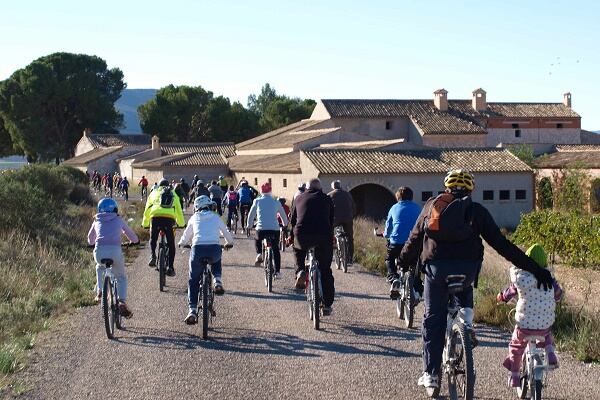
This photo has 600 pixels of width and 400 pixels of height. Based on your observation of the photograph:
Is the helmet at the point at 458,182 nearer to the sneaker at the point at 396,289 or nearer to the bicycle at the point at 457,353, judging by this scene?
the bicycle at the point at 457,353

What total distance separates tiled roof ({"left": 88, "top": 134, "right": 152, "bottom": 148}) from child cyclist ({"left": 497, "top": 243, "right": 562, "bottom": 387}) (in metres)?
84.4

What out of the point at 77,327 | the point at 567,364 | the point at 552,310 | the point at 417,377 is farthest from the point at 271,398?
the point at 77,327

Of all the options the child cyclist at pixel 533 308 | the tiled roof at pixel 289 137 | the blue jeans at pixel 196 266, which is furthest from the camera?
the tiled roof at pixel 289 137

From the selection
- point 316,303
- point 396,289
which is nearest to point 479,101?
point 396,289

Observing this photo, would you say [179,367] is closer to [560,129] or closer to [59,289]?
[59,289]

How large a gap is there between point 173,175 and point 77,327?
182 feet

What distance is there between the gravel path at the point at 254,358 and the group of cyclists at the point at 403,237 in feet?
1.83

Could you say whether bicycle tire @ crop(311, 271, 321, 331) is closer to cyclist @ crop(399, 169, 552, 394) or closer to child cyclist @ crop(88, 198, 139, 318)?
child cyclist @ crop(88, 198, 139, 318)

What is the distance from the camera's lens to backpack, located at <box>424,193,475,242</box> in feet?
21.5

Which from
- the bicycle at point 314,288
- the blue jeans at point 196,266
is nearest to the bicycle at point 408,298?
the bicycle at point 314,288

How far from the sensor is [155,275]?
16.5 m

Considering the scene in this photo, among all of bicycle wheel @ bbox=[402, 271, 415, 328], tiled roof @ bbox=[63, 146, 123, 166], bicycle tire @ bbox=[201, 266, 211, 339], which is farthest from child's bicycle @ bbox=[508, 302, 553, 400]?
tiled roof @ bbox=[63, 146, 123, 166]

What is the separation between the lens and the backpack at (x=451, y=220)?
6539mm

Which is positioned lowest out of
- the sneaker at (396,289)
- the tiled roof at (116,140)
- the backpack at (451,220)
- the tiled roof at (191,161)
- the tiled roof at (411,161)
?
the sneaker at (396,289)
